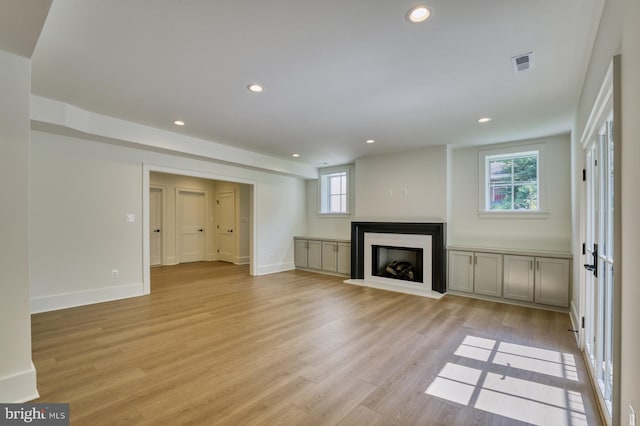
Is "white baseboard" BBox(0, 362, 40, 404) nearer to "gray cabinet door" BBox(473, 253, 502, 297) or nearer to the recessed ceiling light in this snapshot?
the recessed ceiling light

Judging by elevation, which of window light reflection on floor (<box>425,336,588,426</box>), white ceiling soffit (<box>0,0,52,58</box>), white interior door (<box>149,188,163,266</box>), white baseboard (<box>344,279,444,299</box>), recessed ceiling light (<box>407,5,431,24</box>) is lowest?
white baseboard (<box>344,279,444,299</box>)

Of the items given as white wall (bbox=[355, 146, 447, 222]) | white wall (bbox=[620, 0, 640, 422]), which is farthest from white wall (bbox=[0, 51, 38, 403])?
white wall (bbox=[355, 146, 447, 222])

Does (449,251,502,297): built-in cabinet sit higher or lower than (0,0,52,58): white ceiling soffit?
lower

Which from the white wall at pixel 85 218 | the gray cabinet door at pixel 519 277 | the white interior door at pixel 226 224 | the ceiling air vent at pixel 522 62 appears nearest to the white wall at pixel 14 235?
the white wall at pixel 85 218

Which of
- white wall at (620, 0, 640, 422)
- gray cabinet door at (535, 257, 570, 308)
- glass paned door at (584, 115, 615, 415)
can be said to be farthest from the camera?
gray cabinet door at (535, 257, 570, 308)

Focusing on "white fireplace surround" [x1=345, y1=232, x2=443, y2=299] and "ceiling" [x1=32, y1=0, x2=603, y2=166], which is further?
"white fireplace surround" [x1=345, y1=232, x2=443, y2=299]

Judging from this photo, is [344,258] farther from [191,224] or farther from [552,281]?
[191,224]

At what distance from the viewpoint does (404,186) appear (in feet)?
19.0

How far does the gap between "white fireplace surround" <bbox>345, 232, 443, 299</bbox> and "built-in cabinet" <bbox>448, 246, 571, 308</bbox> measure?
1.28ft

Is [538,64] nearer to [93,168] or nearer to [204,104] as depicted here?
[204,104]

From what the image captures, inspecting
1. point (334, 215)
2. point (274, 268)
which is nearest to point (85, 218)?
point (274, 268)

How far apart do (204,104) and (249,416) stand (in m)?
3.15

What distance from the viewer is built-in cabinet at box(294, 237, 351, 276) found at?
673cm

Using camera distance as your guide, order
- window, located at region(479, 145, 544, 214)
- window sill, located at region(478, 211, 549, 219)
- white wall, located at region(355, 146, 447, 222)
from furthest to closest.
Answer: white wall, located at region(355, 146, 447, 222) < window, located at region(479, 145, 544, 214) < window sill, located at region(478, 211, 549, 219)
